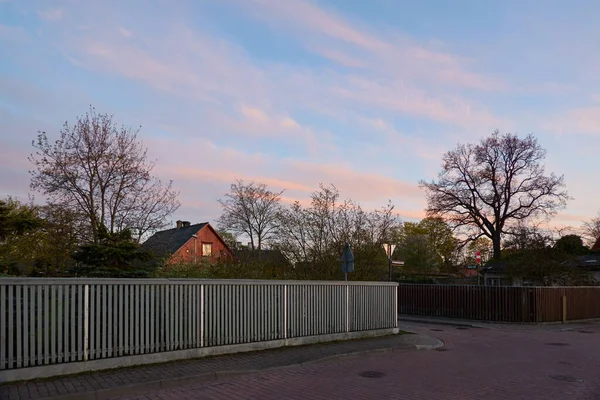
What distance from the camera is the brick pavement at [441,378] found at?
27.6 feet

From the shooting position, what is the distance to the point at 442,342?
50.5 ft

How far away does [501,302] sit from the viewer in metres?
22.1

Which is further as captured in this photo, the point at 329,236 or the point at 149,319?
the point at 329,236

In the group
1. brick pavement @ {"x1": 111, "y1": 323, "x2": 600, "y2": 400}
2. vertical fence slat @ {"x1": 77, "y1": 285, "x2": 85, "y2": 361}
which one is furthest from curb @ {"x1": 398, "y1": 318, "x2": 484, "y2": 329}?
vertical fence slat @ {"x1": 77, "y1": 285, "x2": 85, "y2": 361}

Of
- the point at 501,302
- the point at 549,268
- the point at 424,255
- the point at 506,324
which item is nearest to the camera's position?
the point at 506,324

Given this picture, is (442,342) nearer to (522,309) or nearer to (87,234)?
(522,309)

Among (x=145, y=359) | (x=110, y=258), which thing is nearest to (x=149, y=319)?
(x=145, y=359)

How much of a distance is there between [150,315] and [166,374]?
1.37 meters

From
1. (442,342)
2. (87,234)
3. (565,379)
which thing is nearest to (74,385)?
(565,379)

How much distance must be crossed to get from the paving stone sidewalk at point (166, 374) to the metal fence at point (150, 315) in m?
0.40

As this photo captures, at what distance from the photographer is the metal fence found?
27.8ft

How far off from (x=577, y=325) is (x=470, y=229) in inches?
1092

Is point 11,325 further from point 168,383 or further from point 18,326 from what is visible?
point 168,383

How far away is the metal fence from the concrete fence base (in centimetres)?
10
